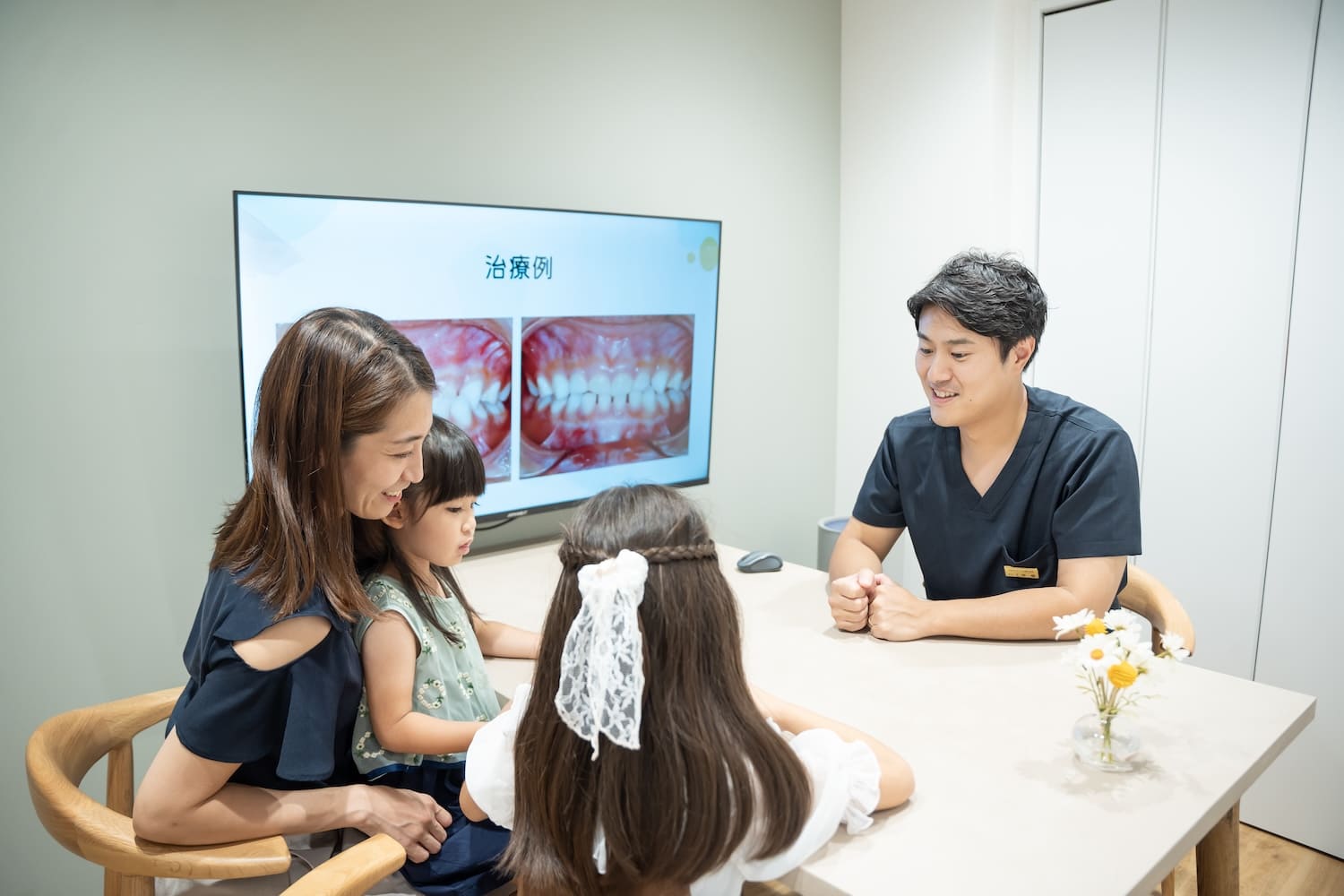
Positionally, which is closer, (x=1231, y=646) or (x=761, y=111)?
(x=1231, y=646)

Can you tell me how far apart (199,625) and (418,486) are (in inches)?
14.2

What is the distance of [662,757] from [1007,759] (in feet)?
1.92

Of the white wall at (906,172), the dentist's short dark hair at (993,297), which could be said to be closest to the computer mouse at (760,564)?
the dentist's short dark hair at (993,297)

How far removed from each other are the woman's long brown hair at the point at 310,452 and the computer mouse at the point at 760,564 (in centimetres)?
110

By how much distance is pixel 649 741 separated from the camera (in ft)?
3.43

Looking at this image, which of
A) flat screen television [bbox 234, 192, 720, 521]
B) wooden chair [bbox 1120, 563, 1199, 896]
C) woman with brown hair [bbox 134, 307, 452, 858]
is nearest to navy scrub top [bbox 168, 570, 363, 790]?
woman with brown hair [bbox 134, 307, 452, 858]

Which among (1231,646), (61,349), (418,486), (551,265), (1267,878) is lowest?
(1267,878)

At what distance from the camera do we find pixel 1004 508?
1.98 m

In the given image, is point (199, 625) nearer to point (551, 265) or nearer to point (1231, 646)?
point (551, 265)

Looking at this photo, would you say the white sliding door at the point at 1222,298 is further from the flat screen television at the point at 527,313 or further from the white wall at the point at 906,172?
the flat screen television at the point at 527,313

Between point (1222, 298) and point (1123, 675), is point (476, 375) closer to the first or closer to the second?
point (1123, 675)

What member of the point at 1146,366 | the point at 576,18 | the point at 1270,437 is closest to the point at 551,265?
the point at 576,18

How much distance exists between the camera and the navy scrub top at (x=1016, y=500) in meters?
1.83

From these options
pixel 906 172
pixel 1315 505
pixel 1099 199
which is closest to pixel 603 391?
pixel 906 172
